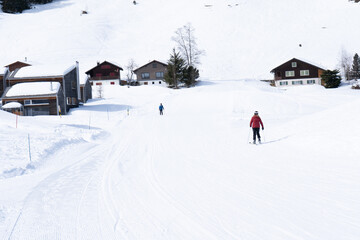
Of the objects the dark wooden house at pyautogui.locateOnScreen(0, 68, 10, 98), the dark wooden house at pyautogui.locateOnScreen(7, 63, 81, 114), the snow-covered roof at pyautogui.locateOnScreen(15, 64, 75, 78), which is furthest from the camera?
the dark wooden house at pyautogui.locateOnScreen(0, 68, 10, 98)

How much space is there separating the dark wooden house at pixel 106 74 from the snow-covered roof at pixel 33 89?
41.0 m

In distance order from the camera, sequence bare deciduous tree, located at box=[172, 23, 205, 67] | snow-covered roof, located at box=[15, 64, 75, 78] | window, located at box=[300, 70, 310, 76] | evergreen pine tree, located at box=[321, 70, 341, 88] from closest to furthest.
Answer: snow-covered roof, located at box=[15, 64, 75, 78] → evergreen pine tree, located at box=[321, 70, 341, 88] → window, located at box=[300, 70, 310, 76] → bare deciduous tree, located at box=[172, 23, 205, 67]

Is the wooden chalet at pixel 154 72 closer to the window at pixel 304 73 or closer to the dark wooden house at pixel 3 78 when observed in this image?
the window at pixel 304 73

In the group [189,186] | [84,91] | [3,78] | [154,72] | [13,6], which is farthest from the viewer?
[13,6]

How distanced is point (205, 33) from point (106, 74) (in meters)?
52.9

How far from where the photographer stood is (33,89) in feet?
119

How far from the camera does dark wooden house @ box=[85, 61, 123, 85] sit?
7811 cm

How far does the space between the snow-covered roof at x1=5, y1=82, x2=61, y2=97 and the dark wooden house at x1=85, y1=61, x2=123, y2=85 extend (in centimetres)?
4101

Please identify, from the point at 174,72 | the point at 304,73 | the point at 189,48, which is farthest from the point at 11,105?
the point at 304,73

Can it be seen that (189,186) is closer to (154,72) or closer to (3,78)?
(3,78)

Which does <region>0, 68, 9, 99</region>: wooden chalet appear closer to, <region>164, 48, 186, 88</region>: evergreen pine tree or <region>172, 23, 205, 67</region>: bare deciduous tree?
<region>164, 48, 186, 88</region>: evergreen pine tree

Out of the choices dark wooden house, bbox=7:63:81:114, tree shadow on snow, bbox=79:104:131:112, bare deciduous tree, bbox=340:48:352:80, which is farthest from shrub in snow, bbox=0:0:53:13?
bare deciduous tree, bbox=340:48:352:80

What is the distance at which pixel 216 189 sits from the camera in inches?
278

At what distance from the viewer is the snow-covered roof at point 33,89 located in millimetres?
35438
